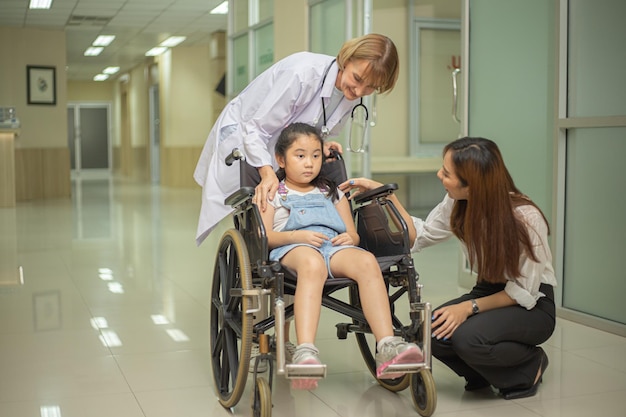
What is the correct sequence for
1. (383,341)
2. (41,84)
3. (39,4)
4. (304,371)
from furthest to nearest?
(41,84), (39,4), (383,341), (304,371)

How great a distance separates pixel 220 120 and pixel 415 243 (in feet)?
2.68

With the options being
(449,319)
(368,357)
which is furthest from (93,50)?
(449,319)

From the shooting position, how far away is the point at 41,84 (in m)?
12.4

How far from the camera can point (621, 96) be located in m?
3.49

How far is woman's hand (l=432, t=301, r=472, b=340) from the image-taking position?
247 cm

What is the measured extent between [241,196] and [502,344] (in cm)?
91

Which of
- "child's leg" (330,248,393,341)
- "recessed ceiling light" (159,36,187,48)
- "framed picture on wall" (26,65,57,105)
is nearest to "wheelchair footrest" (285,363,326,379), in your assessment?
"child's leg" (330,248,393,341)

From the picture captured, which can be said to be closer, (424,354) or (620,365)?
(424,354)

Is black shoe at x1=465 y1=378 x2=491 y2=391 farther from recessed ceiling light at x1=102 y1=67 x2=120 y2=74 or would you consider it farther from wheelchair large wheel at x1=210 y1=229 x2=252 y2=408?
recessed ceiling light at x1=102 y1=67 x2=120 y2=74

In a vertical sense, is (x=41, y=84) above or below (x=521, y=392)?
above

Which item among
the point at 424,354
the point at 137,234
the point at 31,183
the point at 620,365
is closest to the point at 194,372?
the point at 424,354

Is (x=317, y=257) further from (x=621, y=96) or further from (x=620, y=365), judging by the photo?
(x=621, y=96)

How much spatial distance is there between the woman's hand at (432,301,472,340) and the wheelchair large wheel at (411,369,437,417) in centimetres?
17

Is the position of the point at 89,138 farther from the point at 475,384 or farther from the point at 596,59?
the point at 475,384
